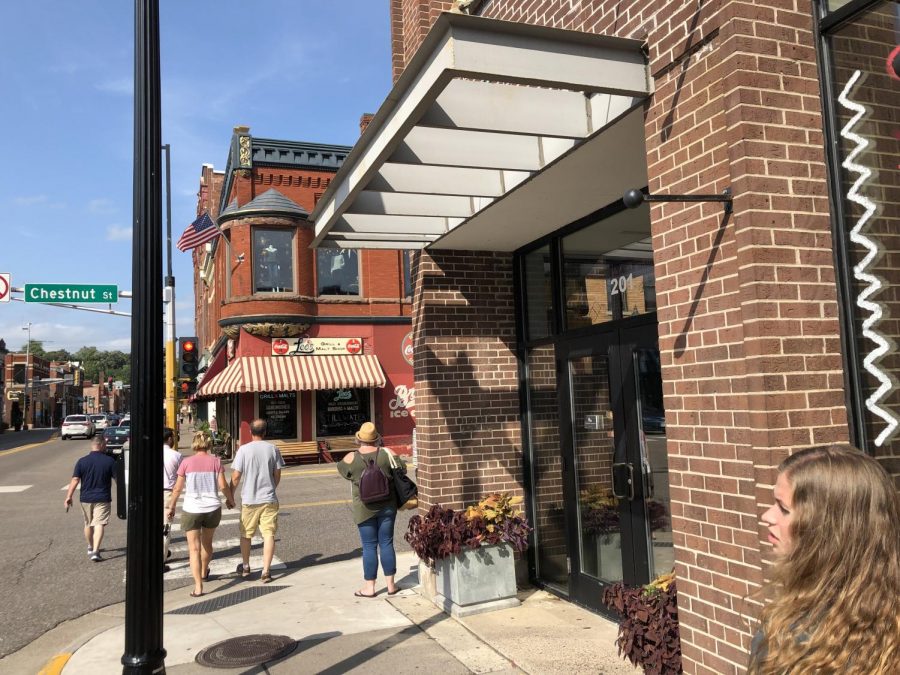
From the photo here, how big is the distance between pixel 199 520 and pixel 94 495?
2.69m

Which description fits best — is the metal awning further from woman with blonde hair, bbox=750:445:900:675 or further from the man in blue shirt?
the man in blue shirt

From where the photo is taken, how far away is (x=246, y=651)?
5453 mm

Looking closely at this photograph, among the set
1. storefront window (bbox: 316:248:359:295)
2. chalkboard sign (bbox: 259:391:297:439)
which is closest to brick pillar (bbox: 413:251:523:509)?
chalkboard sign (bbox: 259:391:297:439)

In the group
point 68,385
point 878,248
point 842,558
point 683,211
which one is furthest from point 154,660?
point 68,385

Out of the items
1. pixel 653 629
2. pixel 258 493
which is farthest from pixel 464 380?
pixel 653 629

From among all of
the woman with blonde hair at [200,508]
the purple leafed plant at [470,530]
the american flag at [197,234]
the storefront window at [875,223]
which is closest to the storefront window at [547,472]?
the purple leafed plant at [470,530]

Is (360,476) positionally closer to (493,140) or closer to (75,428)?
(493,140)

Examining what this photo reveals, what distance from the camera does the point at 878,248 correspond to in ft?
10.5

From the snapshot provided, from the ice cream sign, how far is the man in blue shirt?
43.3ft

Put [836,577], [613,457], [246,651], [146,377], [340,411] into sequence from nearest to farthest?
[836,577], [146,377], [246,651], [613,457], [340,411]

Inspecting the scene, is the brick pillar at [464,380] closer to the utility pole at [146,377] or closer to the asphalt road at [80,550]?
the asphalt road at [80,550]

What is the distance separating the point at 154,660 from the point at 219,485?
468cm

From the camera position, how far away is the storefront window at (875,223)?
315 centimetres

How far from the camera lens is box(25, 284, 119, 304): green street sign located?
1900 centimetres
